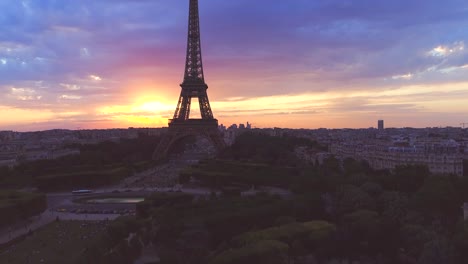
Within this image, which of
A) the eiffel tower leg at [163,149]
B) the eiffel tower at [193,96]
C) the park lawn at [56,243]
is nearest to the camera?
the park lawn at [56,243]

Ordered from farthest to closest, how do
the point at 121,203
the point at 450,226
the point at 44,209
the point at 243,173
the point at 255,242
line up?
the point at 243,173 < the point at 121,203 < the point at 44,209 < the point at 450,226 < the point at 255,242

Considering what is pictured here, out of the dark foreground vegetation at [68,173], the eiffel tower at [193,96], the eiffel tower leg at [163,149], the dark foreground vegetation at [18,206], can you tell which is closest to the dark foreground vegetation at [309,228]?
the dark foreground vegetation at [18,206]

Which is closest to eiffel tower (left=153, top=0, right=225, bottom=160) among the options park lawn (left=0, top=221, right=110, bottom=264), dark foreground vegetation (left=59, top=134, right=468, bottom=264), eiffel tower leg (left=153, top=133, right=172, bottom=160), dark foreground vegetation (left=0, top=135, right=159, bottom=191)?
eiffel tower leg (left=153, top=133, right=172, bottom=160)

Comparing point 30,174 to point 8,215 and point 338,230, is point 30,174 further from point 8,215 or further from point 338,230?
point 338,230

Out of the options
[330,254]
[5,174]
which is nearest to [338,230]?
[330,254]

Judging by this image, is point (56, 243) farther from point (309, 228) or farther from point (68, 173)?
point (68, 173)

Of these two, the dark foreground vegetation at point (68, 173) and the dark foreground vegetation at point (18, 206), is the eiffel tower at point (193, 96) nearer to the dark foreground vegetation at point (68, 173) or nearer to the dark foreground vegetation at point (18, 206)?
the dark foreground vegetation at point (68, 173)
